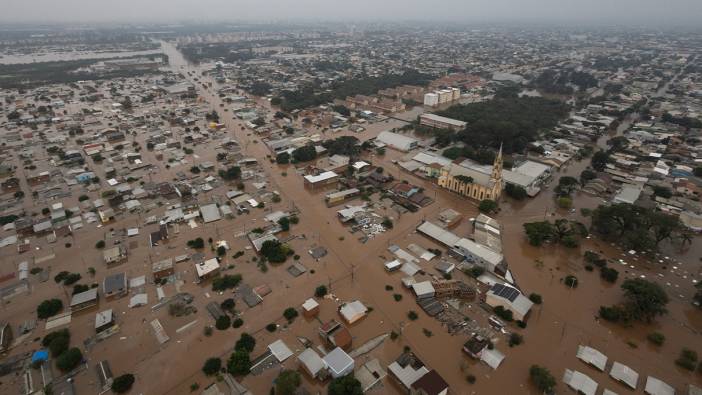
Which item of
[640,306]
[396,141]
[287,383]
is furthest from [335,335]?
[396,141]

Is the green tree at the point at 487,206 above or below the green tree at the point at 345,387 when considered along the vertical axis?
above

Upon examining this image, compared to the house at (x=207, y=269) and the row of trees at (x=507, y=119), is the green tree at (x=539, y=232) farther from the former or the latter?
the house at (x=207, y=269)

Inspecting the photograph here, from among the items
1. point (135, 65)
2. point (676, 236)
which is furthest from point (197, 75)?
point (676, 236)

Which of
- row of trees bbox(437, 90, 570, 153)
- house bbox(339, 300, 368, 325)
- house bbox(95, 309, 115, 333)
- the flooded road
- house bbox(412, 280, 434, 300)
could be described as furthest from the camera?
row of trees bbox(437, 90, 570, 153)

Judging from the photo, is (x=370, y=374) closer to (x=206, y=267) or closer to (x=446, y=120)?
(x=206, y=267)

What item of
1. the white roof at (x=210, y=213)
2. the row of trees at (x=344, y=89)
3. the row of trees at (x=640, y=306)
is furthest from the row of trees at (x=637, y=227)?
the row of trees at (x=344, y=89)

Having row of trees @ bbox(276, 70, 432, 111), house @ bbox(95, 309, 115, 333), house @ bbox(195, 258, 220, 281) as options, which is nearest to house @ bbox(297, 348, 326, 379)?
house @ bbox(195, 258, 220, 281)

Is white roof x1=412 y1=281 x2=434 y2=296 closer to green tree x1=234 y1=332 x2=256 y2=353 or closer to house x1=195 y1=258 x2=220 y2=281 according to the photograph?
green tree x1=234 y1=332 x2=256 y2=353
